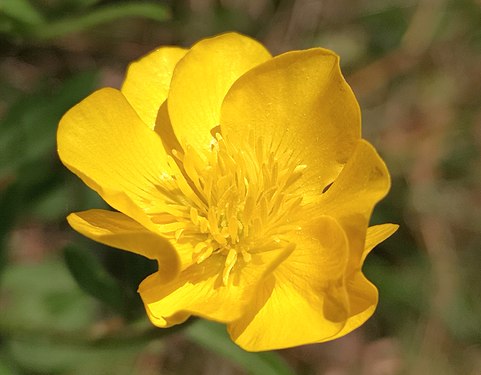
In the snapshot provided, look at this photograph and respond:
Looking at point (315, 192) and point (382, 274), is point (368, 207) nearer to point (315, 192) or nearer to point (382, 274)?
point (315, 192)

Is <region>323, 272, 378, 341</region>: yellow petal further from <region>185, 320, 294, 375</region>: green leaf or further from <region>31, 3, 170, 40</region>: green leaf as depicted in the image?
<region>31, 3, 170, 40</region>: green leaf

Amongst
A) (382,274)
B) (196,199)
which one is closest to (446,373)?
(382,274)

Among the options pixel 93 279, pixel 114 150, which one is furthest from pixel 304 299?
pixel 93 279

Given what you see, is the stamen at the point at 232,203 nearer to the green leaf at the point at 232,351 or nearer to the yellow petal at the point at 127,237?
the yellow petal at the point at 127,237

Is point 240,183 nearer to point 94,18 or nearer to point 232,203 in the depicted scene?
point 232,203

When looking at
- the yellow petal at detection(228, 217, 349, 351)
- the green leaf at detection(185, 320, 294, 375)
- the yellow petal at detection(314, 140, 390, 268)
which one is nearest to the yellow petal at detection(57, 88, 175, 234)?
the yellow petal at detection(228, 217, 349, 351)

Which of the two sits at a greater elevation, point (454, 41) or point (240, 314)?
point (240, 314)
